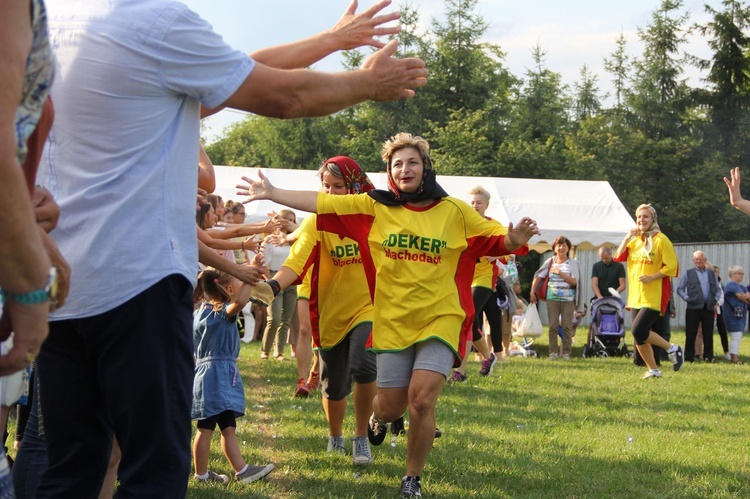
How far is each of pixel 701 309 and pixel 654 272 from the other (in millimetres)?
4966

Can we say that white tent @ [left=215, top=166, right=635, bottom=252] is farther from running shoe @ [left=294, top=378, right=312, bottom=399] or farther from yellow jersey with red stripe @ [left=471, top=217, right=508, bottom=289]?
running shoe @ [left=294, top=378, right=312, bottom=399]

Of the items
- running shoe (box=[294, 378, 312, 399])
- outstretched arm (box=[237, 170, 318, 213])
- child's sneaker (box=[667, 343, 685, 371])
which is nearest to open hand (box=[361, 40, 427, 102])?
outstretched arm (box=[237, 170, 318, 213])

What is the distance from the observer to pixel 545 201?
73.4ft

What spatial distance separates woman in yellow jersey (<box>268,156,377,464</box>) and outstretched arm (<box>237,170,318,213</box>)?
2.74 ft

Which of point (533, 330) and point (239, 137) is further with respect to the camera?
point (239, 137)

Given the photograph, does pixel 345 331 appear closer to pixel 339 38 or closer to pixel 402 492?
pixel 402 492

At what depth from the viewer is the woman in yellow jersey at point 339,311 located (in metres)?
6.66

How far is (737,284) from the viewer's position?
61.2ft

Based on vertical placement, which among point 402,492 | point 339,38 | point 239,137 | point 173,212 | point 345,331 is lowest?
point 402,492

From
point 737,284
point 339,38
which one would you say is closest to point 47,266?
point 339,38

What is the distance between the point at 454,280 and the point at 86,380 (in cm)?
336

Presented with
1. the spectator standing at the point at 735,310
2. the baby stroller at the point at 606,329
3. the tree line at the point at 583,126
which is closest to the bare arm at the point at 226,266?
the baby stroller at the point at 606,329

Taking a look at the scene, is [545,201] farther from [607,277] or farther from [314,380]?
[314,380]

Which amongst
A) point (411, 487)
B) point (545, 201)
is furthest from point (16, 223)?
point (545, 201)
